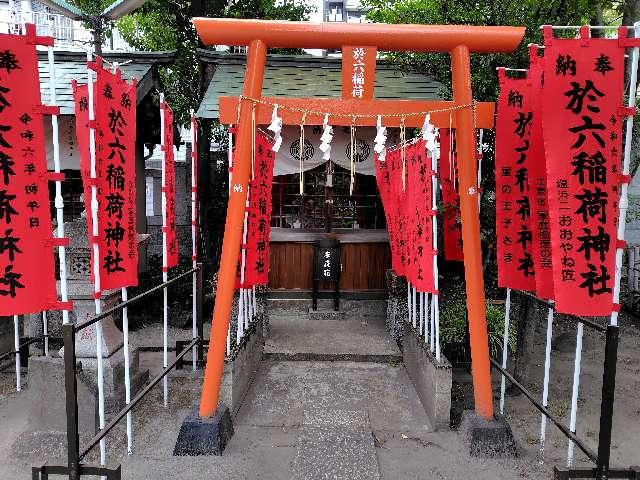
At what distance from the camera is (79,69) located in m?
11.1

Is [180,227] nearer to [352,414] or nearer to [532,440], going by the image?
[352,414]

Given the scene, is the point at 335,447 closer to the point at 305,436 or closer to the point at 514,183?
the point at 305,436

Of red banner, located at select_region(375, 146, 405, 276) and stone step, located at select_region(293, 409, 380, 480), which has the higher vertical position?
red banner, located at select_region(375, 146, 405, 276)

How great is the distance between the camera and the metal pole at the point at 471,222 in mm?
5340

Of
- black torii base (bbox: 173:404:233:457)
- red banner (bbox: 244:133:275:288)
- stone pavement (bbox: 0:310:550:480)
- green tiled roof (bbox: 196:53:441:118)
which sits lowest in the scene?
stone pavement (bbox: 0:310:550:480)

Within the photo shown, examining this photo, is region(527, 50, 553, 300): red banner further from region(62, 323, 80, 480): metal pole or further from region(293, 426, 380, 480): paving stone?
region(62, 323, 80, 480): metal pole

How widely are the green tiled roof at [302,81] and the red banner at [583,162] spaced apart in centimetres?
632

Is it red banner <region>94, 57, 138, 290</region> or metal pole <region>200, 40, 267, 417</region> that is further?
metal pole <region>200, 40, 267, 417</region>

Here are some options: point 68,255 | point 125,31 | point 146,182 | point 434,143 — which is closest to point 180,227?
point 146,182

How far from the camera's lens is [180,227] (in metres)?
13.8

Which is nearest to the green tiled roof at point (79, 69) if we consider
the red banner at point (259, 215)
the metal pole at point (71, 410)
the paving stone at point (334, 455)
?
the red banner at point (259, 215)

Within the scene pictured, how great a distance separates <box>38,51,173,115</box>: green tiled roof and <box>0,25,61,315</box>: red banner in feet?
21.0

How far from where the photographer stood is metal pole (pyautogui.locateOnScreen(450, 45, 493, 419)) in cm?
534

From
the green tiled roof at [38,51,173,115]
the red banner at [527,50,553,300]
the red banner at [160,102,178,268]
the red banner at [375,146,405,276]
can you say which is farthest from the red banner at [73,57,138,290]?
the green tiled roof at [38,51,173,115]
